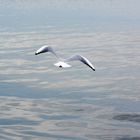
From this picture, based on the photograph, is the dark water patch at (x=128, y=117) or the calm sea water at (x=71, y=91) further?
the dark water patch at (x=128, y=117)

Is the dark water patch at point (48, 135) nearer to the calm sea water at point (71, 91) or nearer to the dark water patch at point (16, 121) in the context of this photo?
the calm sea water at point (71, 91)

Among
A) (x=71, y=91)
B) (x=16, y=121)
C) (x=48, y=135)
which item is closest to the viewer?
(x=48, y=135)

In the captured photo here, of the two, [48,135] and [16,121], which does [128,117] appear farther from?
[16,121]

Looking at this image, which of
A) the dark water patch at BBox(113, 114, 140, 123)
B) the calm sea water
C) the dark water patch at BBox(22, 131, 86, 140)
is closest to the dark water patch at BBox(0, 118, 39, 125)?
the calm sea water

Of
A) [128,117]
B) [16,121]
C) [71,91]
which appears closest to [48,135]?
[16,121]

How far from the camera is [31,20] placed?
74.8 meters

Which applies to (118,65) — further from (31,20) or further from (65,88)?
(31,20)

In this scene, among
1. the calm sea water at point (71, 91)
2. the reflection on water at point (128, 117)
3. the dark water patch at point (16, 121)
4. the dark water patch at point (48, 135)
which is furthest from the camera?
the reflection on water at point (128, 117)

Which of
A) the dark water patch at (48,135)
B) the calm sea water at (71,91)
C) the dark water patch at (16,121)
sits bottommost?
the dark water patch at (48,135)

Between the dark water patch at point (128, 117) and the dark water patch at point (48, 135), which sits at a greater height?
the dark water patch at point (128, 117)

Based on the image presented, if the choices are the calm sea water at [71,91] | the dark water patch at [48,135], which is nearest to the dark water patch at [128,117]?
the calm sea water at [71,91]

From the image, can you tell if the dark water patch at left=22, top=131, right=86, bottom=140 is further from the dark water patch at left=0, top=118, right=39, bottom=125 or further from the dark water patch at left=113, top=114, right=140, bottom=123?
the dark water patch at left=113, top=114, right=140, bottom=123

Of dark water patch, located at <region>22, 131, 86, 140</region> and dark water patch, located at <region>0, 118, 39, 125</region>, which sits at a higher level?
dark water patch, located at <region>0, 118, 39, 125</region>

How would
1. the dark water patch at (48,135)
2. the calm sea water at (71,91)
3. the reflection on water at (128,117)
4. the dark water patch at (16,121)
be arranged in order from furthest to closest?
the reflection on water at (128,117) < the dark water patch at (16,121) < the calm sea water at (71,91) < the dark water patch at (48,135)
